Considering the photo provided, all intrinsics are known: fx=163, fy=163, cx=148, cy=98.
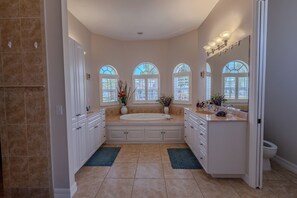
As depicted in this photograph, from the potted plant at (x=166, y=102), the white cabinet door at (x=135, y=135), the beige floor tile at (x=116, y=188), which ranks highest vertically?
the potted plant at (x=166, y=102)

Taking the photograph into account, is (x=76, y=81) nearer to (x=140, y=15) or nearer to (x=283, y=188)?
(x=140, y=15)

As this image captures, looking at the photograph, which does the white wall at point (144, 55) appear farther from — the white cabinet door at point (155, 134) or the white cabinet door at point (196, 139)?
the white cabinet door at point (196, 139)

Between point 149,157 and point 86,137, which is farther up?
point 86,137

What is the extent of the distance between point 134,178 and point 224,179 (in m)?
1.34

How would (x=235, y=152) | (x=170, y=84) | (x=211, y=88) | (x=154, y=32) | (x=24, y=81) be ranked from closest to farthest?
(x=24, y=81) < (x=235, y=152) < (x=211, y=88) < (x=154, y=32) < (x=170, y=84)

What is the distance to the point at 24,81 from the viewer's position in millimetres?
1953

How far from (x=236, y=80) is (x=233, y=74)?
0.13m

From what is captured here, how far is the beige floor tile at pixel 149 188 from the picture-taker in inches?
81.5

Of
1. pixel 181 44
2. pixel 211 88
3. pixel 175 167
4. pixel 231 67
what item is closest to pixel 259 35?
pixel 231 67

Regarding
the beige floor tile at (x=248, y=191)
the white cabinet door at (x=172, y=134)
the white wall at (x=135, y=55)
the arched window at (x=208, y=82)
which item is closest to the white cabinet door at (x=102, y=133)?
the white wall at (x=135, y=55)

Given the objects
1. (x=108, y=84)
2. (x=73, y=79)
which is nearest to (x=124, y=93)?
(x=108, y=84)

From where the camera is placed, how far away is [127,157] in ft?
10.7

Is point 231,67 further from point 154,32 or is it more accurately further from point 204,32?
point 154,32

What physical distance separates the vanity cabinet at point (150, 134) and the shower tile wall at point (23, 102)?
2.17 meters
